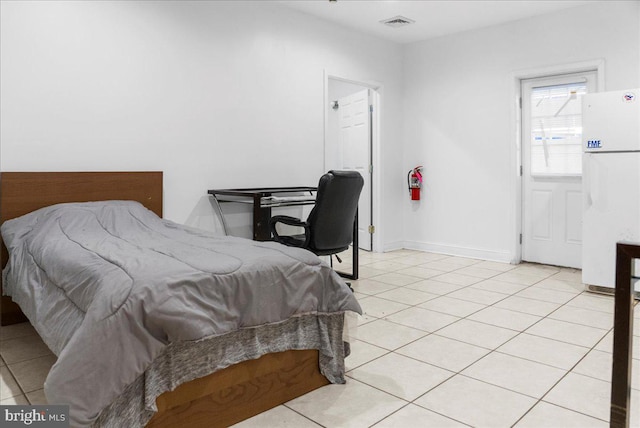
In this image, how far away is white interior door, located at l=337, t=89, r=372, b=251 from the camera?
19.1 feet

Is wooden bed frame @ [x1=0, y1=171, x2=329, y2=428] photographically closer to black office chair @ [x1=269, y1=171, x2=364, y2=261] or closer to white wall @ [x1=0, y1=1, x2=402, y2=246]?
white wall @ [x1=0, y1=1, x2=402, y2=246]

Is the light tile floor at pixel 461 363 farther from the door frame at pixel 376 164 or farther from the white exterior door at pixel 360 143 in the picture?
the white exterior door at pixel 360 143

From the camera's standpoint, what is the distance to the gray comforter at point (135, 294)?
1.41 meters

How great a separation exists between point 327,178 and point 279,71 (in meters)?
1.72

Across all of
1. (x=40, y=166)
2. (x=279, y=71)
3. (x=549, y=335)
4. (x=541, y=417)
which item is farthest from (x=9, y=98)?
(x=549, y=335)

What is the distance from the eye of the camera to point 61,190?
3.17 m

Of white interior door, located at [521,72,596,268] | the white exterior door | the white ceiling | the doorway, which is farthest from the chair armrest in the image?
white interior door, located at [521,72,596,268]

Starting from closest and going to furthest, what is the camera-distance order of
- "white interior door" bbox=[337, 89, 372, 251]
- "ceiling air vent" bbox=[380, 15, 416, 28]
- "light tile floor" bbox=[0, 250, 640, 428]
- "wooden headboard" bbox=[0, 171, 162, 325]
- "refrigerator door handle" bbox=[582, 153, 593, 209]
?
1. "light tile floor" bbox=[0, 250, 640, 428]
2. "wooden headboard" bbox=[0, 171, 162, 325]
3. "refrigerator door handle" bbox=[582, 153, 593, 209]
4. "ceiling air vent" bbox=[380, 15, 416, 28]
5. "white interior door" bbox=[337, 89, 372, 251]

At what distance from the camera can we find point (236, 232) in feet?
14.0

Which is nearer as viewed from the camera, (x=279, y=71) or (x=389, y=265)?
(x=279, y=71)

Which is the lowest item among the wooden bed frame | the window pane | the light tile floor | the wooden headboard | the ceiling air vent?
the light tile floor

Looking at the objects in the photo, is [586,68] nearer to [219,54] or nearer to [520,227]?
[520,227]

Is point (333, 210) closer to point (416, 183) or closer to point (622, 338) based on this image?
point (622, 338)

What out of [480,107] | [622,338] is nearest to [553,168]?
[480,107]
